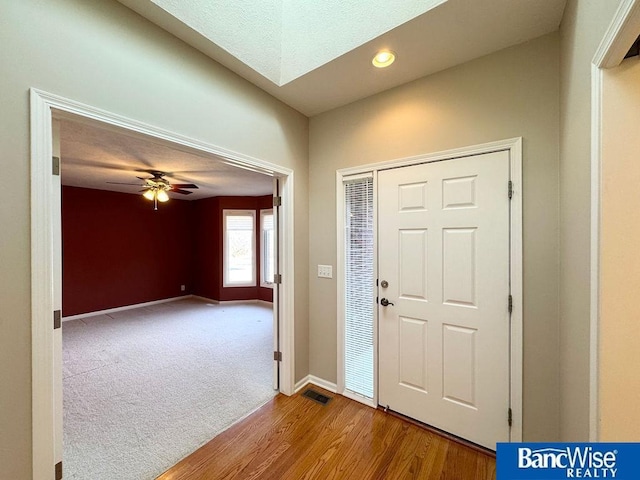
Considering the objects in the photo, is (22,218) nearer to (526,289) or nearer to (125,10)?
(125,10)

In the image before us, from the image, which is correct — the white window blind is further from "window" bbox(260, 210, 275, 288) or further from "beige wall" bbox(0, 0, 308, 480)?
"window" bbox(260, 210, 275, 288)

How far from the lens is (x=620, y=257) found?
33.8 inches

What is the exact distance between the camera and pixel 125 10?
1.37 meters

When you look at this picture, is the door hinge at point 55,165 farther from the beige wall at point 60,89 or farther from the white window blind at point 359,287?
the white window blind at point 359,287

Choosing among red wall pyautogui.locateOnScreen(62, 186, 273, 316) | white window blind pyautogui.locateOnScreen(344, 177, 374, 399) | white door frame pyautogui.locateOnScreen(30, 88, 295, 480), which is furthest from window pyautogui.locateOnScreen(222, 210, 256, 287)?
white door frame pyautogui.locateOnScreen(30, 88, 295, 480)

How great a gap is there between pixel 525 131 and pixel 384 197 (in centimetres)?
97

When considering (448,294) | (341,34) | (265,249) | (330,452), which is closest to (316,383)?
(330,452)

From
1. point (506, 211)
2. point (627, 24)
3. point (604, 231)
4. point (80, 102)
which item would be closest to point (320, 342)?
point (506, 211)

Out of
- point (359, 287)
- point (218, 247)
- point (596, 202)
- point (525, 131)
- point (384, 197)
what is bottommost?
point (359, 287)

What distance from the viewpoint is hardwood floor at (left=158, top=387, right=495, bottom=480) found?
1.58 m

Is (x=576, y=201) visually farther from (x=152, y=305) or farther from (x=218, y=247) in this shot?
(x=152, y=305)

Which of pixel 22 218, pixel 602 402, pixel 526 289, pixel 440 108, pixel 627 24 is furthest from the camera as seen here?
pixel 440 108

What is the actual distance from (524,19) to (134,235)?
6.73 m

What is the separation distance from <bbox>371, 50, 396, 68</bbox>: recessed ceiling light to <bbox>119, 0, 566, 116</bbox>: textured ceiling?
0.04 m
